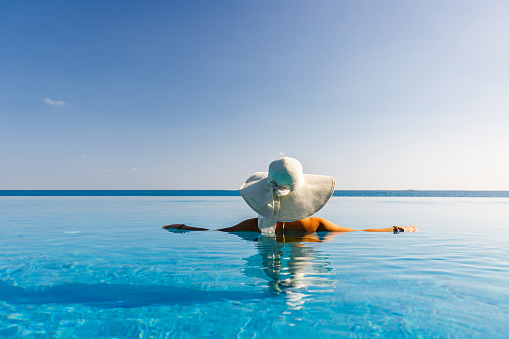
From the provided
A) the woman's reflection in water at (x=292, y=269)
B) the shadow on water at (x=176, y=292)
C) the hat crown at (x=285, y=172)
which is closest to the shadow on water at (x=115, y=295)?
the shadow on water at (x=176, y=292)

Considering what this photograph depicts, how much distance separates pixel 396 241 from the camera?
7801mm

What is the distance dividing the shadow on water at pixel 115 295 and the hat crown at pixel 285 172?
1.77 meters

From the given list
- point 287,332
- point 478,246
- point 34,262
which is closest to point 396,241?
point 478,246

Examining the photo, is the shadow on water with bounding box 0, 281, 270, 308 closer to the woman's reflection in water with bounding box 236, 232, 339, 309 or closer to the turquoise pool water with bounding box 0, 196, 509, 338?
the turquoise pool water with bounding box 0, 196, 509, 338

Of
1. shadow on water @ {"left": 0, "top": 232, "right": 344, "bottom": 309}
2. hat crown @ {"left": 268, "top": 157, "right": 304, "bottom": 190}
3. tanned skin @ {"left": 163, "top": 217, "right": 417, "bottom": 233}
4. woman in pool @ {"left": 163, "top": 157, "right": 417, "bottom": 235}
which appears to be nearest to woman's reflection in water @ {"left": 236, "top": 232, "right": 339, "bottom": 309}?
shadow on water @ {"left": 0, "top": 232, "right": 344, "bottom": 309}

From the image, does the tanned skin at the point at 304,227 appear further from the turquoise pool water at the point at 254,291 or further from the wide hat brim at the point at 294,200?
the wide hat brim at the point at 294,200

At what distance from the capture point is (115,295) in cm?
364

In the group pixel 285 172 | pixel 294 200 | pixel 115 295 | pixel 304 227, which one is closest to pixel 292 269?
pixel 294 200

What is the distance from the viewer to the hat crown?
462cm

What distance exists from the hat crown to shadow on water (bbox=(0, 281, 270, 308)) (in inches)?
69.6

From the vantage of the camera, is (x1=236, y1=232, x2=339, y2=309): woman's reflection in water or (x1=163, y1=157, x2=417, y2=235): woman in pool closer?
(x1=236, y1=232, x2=339, y2=309): woman's reflection in water

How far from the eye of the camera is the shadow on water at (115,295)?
3430mm

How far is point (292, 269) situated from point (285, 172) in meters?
1.52

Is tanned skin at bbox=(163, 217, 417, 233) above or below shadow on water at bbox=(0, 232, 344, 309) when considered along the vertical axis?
above
